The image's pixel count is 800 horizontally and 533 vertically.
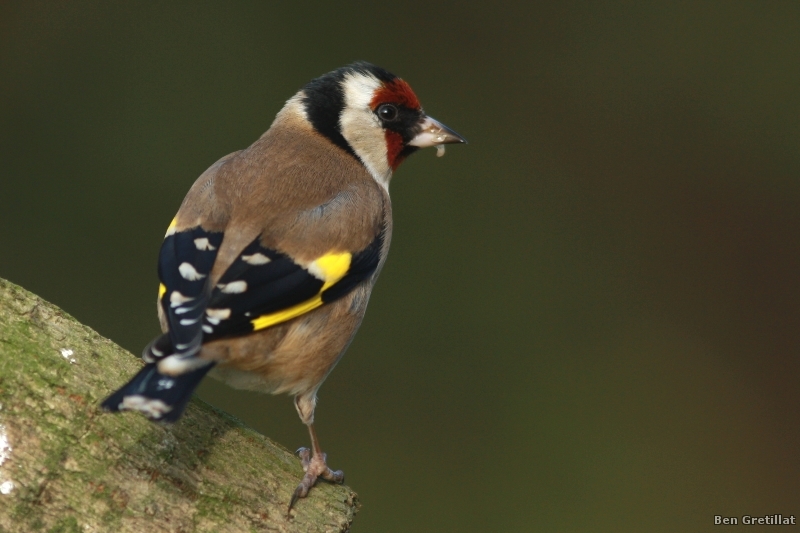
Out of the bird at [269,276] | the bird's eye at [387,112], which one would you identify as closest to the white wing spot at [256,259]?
the bird at [269,276]

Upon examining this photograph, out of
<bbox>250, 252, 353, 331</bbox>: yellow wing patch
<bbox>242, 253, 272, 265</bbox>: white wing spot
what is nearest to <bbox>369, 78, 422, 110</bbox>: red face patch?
<bbox>250, 252, 353, 331</bbox>: yellow wing patch

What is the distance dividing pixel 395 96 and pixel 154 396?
6.27ft

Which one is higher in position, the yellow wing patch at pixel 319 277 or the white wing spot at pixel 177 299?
the white wing spot at pixel 177 299

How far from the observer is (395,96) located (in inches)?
140

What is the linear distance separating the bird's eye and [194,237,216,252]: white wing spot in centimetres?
117

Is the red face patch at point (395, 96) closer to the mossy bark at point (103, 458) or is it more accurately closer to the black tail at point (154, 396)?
the mossy bark at point (103, 458)

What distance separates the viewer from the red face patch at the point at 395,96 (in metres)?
3.52

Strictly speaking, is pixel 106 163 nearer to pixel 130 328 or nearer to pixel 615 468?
pixel 130 328

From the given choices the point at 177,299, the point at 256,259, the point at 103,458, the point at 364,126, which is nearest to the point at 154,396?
the point at 103,458

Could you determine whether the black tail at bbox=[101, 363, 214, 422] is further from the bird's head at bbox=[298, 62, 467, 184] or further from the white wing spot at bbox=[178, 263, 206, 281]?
the bird's head at bbox=[298, 62, 467, 184]

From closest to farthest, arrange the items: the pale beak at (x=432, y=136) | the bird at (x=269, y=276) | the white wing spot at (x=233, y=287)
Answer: the bird at (x=269, y=276), the white wing spot at (x=233, y=287), the pale beak at (x=432, y=136)

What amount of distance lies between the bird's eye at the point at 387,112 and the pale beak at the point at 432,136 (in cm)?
11

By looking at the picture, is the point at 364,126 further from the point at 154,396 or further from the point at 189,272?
the point at 154,396

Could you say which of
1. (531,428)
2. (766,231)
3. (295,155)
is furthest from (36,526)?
(766,231)
